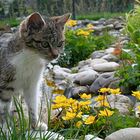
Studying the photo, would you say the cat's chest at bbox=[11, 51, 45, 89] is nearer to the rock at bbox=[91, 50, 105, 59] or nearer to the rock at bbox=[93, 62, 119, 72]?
the rock at bbox=[93, 62, 119, 72]

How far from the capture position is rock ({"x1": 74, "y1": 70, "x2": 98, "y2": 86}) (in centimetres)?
716

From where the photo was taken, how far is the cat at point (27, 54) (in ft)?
15.8

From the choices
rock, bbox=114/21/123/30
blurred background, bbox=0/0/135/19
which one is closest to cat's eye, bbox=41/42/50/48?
rock, bbox=114/21/123/30

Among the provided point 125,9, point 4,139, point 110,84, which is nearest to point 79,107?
point 4,139

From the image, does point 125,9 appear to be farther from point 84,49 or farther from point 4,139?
point 4,139

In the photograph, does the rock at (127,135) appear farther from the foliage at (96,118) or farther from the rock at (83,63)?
the rock at (83,63)

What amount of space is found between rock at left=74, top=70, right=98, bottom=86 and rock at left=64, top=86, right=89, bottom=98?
187 mm

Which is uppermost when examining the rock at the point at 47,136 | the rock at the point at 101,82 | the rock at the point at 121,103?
the rock at the point at 47,136

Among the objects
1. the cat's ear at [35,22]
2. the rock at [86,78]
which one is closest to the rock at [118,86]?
the rock at [86,78]

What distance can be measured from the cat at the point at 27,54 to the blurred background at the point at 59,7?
1247 centimetres

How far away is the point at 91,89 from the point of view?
22.3ft

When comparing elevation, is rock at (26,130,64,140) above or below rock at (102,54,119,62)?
above

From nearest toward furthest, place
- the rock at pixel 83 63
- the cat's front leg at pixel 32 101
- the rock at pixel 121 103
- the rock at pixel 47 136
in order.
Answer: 1. the rock at pixel 47 136
2. the cat's front leg at pixel 32 101
3. the rock at pixel 121 103
4. the rock at pixel 83 63

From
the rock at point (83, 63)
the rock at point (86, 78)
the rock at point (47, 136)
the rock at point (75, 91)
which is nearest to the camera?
the rock at point (47, 136)
